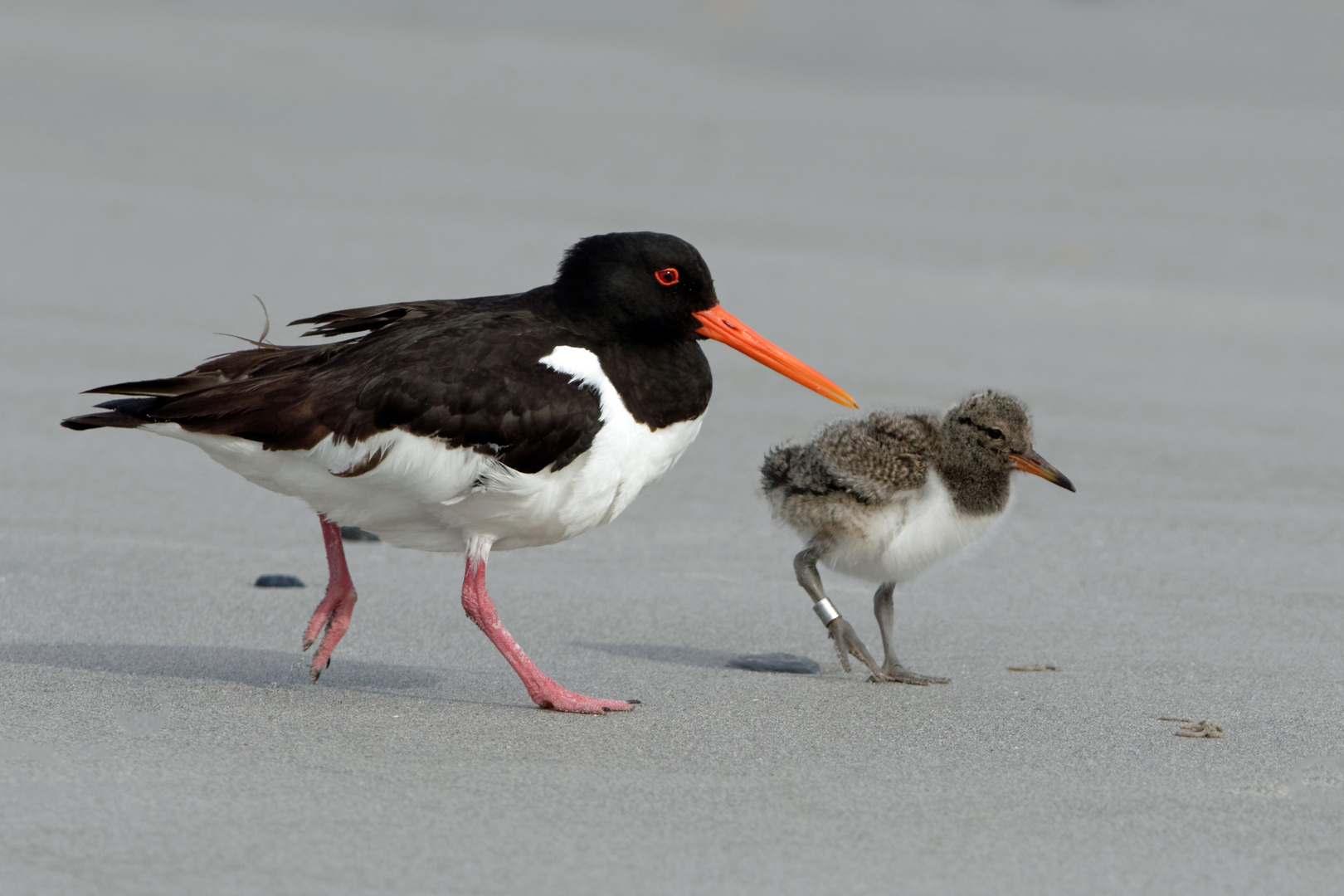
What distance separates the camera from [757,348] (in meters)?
4.72

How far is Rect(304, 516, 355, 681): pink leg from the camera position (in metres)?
4.40

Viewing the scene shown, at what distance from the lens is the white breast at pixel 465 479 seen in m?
4.12

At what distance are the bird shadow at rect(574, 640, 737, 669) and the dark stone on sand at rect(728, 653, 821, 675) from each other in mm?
52

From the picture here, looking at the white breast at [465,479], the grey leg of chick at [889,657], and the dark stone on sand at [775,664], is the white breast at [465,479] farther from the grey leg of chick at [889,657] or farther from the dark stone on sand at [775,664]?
the grey leg of chick at [889,657]

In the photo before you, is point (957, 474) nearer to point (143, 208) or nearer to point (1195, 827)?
point (1195, 827)

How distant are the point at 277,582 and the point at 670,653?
139 centimetres

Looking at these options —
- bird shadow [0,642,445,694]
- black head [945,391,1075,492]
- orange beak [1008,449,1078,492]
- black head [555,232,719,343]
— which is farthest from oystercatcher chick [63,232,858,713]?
orange beak [1008,449,1078,492]

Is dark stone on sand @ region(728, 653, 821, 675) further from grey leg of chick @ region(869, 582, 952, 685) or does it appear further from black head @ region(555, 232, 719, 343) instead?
black head @ region(555, 232, 719, 343)

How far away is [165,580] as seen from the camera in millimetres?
5180

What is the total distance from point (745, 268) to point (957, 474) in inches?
194

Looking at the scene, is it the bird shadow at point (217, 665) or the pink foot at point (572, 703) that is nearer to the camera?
the pink foot at point (572, 703)

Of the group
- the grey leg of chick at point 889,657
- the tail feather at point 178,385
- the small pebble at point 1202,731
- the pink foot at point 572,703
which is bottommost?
the pink foot at point 572,703

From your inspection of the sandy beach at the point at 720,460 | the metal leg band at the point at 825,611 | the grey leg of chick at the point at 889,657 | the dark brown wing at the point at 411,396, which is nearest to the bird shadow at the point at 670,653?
the sandy beach at the point at 720,460

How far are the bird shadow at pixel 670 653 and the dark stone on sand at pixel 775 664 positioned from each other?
0.17 ft
